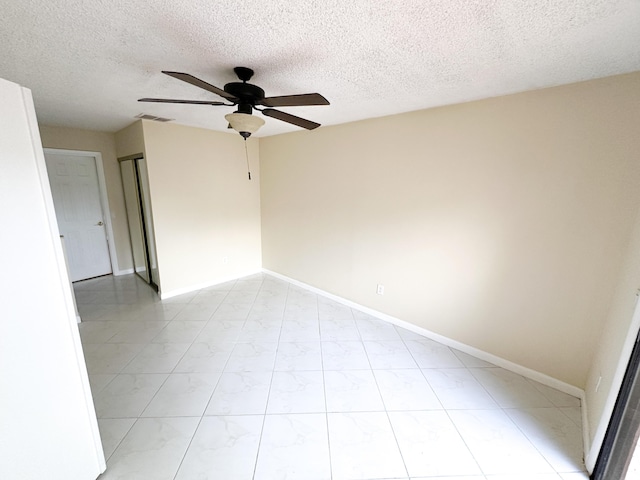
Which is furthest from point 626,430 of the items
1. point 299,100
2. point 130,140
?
point 130,140

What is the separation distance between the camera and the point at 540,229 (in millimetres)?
1857

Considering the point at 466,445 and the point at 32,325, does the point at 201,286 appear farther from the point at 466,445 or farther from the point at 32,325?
the point at 466,445

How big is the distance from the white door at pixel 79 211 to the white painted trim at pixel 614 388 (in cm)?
557

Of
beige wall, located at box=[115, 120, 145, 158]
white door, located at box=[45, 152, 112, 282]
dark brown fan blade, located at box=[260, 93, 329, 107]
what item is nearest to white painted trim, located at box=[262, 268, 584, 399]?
dark brown fan blade, located at box=[260, 93, 329, 107]

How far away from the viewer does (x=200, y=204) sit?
354cm

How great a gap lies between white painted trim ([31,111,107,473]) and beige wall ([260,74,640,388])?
8.01ft

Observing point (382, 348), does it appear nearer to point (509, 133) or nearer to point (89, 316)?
point (509, 133)

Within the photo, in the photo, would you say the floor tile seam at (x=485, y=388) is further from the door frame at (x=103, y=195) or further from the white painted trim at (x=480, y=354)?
the door frame at (x=103, y=195)

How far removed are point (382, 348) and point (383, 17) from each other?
2.41 metres

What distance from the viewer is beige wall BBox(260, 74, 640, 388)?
1.63m

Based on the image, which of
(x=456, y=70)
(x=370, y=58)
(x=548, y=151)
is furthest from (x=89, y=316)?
(x=548, y=151)

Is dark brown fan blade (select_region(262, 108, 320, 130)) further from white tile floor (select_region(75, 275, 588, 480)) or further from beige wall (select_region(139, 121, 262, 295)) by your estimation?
beige wall (select_region(139, 121, 262, 295))

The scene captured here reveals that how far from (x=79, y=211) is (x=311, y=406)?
4329 millimetres

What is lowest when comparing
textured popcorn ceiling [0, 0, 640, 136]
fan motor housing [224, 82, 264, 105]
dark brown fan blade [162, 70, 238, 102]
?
dark brown fan blade [162, 70, 238, 102]
